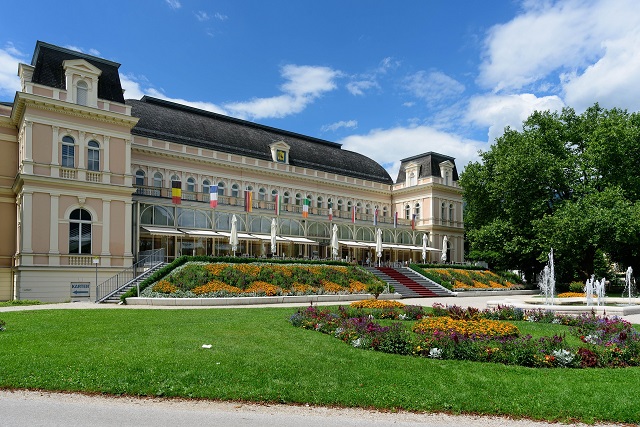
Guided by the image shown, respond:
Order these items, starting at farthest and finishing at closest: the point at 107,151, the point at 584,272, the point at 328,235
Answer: the point at 328,235, the point at 584,272, the point at 107,151

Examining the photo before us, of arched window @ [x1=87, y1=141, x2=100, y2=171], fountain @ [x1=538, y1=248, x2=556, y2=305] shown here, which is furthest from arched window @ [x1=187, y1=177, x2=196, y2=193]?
fountain @ [x1=538, y1=248, x2=556, y2=305]

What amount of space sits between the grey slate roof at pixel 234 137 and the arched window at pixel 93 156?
8636mm

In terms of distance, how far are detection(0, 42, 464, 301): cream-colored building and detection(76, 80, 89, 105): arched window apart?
0.08 m

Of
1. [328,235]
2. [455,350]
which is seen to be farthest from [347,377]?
[328,235]

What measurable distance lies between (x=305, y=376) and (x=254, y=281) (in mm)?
21561

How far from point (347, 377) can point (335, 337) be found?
4.44 m

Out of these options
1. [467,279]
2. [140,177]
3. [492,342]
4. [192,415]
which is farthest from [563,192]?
[192,415]

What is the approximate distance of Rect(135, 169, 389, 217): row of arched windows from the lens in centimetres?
4447


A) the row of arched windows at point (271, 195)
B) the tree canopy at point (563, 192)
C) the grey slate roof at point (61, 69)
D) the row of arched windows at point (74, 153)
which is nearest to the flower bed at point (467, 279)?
the tree canopy at point (563, 192)

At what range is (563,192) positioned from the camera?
46.5 metres

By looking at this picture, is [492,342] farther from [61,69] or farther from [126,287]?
[61,69]

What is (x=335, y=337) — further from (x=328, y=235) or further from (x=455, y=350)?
(x=328, y=235)

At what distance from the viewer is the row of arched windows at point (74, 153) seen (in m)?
34.5

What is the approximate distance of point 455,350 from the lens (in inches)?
446
